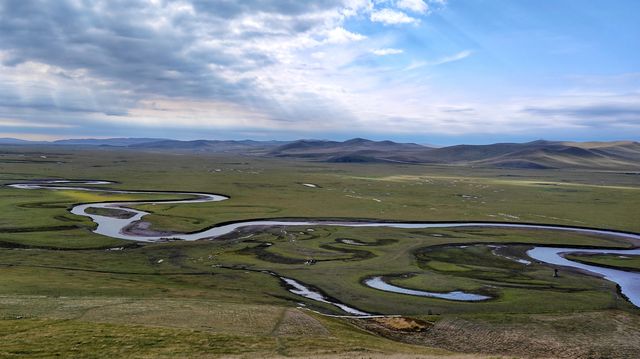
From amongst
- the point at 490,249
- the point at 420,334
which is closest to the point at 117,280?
the point at 420,334

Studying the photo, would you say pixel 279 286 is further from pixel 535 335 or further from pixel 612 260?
pixel 612 260

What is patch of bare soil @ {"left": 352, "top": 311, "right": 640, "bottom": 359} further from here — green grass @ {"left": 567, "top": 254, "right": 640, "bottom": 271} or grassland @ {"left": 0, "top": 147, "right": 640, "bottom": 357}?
green grass @ {"left": 567, "top": 254, "right": 640, "bottom": 271}

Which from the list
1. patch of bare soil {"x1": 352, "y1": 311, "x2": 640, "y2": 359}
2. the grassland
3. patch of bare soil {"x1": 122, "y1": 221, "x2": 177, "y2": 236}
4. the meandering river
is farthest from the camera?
patch of bare soil {"x1": 122, "y1": 221, "x2": 177, "y2": 236}

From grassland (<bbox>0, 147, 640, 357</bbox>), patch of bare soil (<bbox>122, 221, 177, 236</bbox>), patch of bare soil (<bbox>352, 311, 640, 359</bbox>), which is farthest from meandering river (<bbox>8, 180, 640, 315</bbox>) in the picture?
patch of bare soil (<bbox>352, 311, 640, 359</bbox>)

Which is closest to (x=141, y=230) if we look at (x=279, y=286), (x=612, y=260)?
(x=279, y=286)

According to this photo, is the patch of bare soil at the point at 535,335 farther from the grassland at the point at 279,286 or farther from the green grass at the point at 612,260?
the green grass at the point at 612,260

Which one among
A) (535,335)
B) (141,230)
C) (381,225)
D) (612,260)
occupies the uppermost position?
(535,335)

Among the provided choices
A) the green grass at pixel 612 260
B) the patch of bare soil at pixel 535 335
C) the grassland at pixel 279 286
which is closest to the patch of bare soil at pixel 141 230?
the grassland at pixel 279 286
